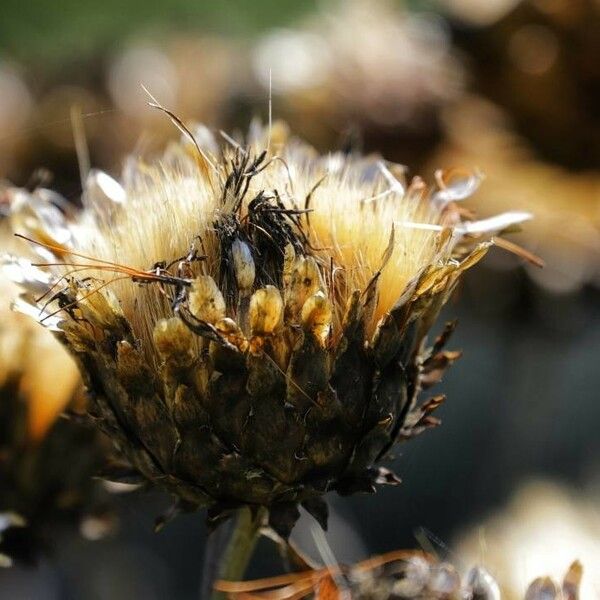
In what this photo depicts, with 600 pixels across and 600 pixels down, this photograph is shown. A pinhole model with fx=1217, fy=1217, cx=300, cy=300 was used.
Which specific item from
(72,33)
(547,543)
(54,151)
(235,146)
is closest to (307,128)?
(54,151)

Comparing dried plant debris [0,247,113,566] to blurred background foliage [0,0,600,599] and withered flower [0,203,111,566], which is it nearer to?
withered flower [0,203,111,566]

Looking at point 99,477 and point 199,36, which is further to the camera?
point 199,36

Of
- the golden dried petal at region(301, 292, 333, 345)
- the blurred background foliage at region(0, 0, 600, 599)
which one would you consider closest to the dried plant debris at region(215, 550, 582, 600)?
the golden dried petal at region(301, 292, 333, 345)

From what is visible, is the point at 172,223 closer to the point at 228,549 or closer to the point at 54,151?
the point at 228,549

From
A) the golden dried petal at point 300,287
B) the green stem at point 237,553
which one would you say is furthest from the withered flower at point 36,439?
the golden dried petal at point 300,287

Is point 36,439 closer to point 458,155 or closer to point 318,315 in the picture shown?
point 318,315

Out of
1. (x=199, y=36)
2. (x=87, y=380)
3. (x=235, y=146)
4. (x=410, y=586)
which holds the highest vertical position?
(x=199, y=36)

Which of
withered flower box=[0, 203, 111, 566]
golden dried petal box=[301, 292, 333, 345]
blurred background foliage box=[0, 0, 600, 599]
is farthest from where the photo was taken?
blurred background foliage box=[0, 0, 600, 599]
